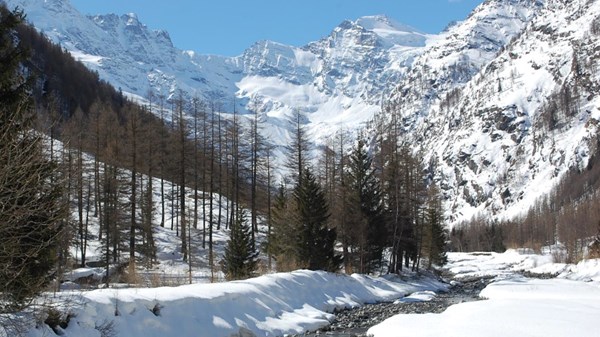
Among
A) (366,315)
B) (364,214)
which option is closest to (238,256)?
(366,315)

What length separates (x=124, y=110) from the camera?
47.9 metres

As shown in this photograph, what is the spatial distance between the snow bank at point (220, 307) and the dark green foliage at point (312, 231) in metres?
2.87

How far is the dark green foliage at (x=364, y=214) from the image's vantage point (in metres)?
34.4

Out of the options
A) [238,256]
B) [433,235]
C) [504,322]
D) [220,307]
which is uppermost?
[433,235]

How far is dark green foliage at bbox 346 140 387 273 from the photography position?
34.4 meters

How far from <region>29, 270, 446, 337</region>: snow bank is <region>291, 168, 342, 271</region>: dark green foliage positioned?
287 cm

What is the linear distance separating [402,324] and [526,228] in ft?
519

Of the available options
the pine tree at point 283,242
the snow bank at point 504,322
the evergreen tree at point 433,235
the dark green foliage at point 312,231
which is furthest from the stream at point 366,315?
the evergreen tree at point 433,235

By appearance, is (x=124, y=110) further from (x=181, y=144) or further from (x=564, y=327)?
(x=564, y=327)

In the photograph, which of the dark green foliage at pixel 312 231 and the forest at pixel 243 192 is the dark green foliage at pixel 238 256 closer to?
the forest at pixel 243 192

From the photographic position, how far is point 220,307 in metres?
16.5

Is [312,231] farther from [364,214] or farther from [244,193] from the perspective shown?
[244,193]

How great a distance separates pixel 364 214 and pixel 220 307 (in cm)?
2000

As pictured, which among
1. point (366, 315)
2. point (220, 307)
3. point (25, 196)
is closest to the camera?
point (25, 196)
